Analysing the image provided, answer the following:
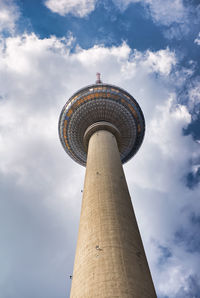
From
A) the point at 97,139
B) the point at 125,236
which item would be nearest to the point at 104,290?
the point at 125,236

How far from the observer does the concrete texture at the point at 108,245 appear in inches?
463

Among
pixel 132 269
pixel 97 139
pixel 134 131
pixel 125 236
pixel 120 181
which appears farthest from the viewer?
pixel 134 131

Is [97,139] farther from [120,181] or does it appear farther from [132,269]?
[132,269]

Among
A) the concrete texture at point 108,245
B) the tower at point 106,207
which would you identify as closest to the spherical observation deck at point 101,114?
the tower at point 106,207

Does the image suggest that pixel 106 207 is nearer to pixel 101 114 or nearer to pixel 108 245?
pixel 108 245

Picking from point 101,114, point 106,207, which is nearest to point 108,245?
point 106,207

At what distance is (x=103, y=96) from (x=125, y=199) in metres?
16.7

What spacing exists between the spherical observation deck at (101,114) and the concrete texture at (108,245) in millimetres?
11076

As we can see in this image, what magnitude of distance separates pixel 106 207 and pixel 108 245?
3.06 m

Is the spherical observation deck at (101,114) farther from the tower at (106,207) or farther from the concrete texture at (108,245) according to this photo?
the concrete texture at (108,245)

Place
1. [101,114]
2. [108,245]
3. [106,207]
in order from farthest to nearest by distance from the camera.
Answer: [101,114]
[106,207]
[108,245]

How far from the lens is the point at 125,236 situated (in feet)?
48.0

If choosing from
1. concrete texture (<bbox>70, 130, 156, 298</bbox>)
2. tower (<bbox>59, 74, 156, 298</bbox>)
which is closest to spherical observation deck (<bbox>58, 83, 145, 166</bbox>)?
tower (<bbox>59, 74, 156, 298</bbox>)

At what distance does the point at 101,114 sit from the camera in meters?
30.5
